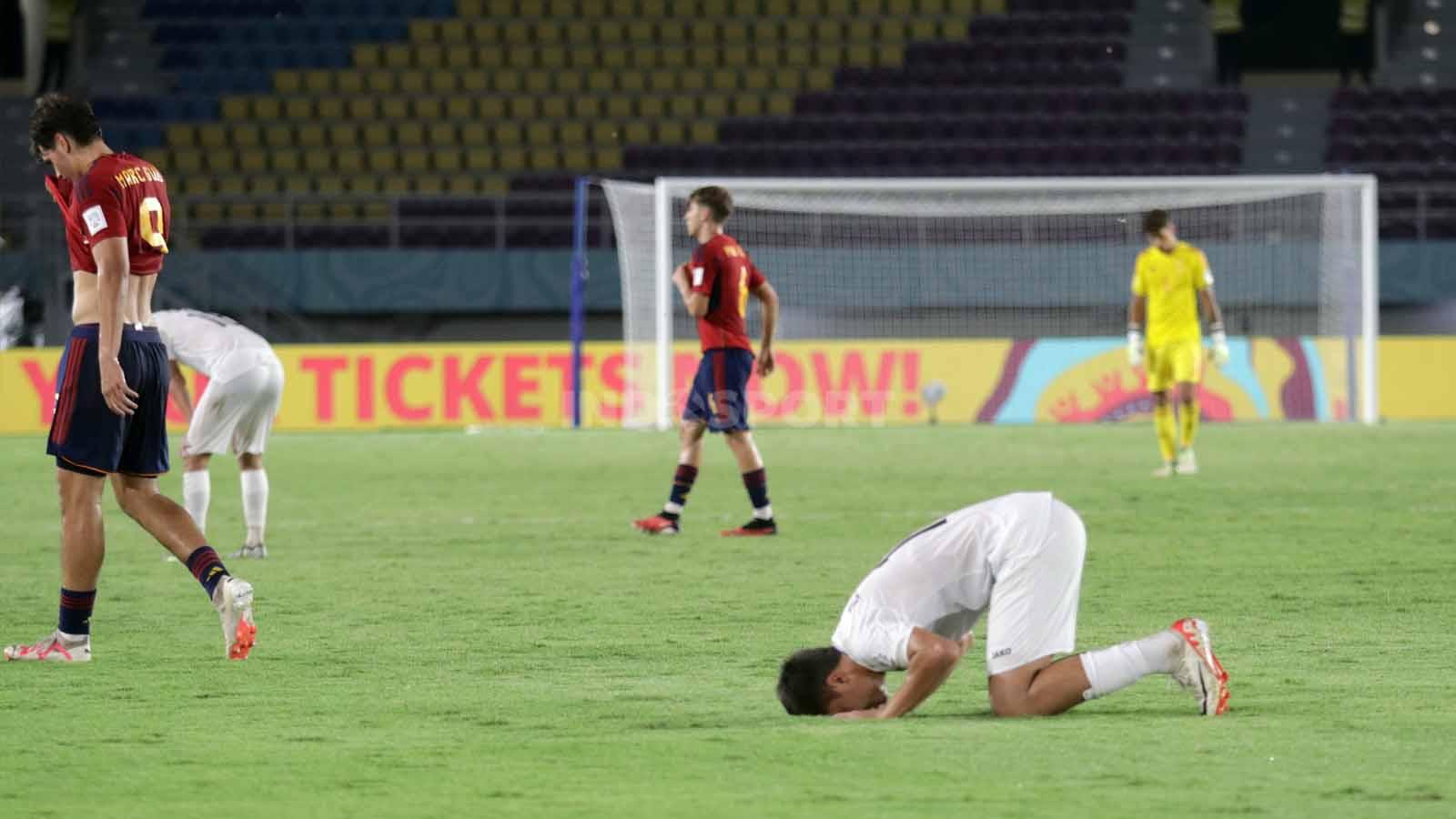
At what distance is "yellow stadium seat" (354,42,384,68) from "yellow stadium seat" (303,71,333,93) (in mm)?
552

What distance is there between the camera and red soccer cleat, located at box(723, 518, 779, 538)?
12.3 m

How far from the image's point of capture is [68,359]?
283 inches

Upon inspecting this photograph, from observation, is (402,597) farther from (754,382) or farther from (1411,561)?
(754,382)

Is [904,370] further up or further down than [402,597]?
further down

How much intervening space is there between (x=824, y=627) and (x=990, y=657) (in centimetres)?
231

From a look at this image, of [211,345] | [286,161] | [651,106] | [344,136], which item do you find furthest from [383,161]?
[211,345]

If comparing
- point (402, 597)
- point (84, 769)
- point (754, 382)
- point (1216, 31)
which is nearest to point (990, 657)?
point (84, 769)

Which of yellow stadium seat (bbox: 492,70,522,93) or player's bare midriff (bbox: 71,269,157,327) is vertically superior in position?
player's bare midriff (bbox: 71,269,157,327)

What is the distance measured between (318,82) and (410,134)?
205cm

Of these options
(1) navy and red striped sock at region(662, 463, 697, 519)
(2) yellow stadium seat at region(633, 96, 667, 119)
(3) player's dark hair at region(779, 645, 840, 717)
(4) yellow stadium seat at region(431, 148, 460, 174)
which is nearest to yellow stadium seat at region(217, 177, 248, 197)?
(4) yellow stadium seat at region(431, 148, 460, 174)

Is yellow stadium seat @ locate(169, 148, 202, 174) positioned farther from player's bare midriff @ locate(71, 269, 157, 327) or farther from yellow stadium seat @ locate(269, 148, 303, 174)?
player's bare midriff @ locate(71, 269, 157, 327)

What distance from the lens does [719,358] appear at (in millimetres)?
12586

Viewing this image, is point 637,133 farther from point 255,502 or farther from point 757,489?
point 255,502

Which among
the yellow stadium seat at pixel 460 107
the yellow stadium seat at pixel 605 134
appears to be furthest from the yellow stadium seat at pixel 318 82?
the yellow stadium seat at pixel 605 134
